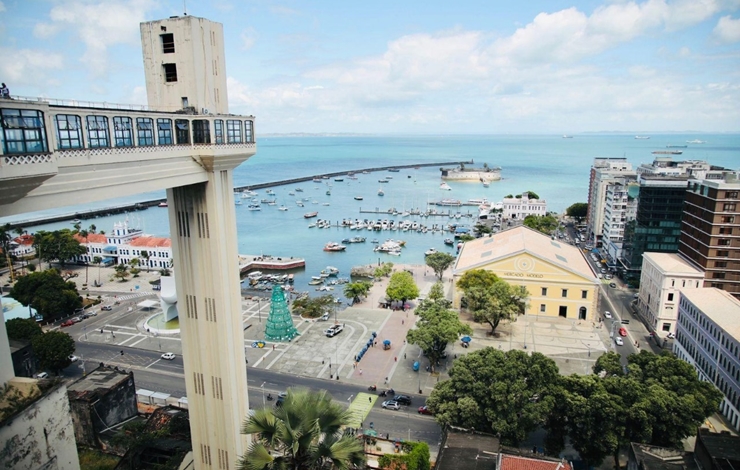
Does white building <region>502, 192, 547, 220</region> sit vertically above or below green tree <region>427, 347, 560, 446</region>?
below

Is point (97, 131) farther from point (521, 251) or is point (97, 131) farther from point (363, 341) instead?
point (521, 251)

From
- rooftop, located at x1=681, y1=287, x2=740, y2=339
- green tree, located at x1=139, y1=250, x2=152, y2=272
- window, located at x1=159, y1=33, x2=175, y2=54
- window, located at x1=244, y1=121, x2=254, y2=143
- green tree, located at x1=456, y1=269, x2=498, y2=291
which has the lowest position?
green tree, located at x1=139, y1=250, x2=152, y2=272

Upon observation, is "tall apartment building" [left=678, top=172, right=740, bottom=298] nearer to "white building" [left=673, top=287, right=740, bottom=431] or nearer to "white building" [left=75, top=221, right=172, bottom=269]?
"white building" [left=673, top=287, right=740, bottom=431]

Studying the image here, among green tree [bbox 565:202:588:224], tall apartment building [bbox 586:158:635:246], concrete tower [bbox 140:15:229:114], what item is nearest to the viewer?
concrete tower [bbox 140:15:229:114]

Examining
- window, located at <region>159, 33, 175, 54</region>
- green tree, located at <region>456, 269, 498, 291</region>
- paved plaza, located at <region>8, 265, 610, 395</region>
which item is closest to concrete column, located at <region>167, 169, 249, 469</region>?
window, located at <region>159, 33, 175, 54</region>

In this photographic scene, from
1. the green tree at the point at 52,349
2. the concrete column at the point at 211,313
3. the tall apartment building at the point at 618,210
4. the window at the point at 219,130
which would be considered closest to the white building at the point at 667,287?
the tall apartment building at the point at 618,210

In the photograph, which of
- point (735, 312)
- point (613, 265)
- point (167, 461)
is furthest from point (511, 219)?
point (167, 461)
